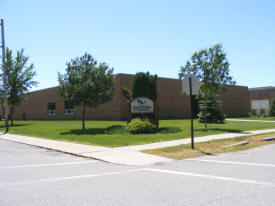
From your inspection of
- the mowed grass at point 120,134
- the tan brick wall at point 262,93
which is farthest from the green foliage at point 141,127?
the tan brick wall at point 262,93

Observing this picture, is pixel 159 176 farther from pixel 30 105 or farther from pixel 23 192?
pixel 30 105

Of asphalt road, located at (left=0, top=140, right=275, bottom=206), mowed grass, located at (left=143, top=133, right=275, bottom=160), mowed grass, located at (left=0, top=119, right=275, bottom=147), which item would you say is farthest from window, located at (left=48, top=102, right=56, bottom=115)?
asphalt road, located at (left=0, top=140, right=275, bottom=206)

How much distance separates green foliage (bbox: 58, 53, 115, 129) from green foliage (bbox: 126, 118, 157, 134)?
4.16m

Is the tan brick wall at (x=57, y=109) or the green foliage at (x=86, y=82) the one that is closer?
the green foliage at (x=86, y=82)

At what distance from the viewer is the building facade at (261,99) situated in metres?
64.9

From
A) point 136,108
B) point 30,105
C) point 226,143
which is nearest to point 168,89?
point 136,108

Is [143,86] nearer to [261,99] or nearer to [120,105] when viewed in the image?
[120,105]

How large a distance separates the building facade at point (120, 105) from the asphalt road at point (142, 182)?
20746 mm

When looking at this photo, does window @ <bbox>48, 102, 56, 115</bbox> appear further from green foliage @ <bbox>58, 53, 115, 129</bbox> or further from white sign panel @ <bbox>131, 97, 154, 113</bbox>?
white sign panel @ <bbox>131, 97, 154, 113</bbox>

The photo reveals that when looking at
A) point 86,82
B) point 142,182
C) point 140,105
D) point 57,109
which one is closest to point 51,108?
→ point 57,109

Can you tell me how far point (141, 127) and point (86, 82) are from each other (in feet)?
19.0

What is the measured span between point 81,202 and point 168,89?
3270 cm

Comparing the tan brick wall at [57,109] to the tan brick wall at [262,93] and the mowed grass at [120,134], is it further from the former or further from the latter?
the tan brick wall at [262,93]

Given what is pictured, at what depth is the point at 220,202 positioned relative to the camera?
4.72m
